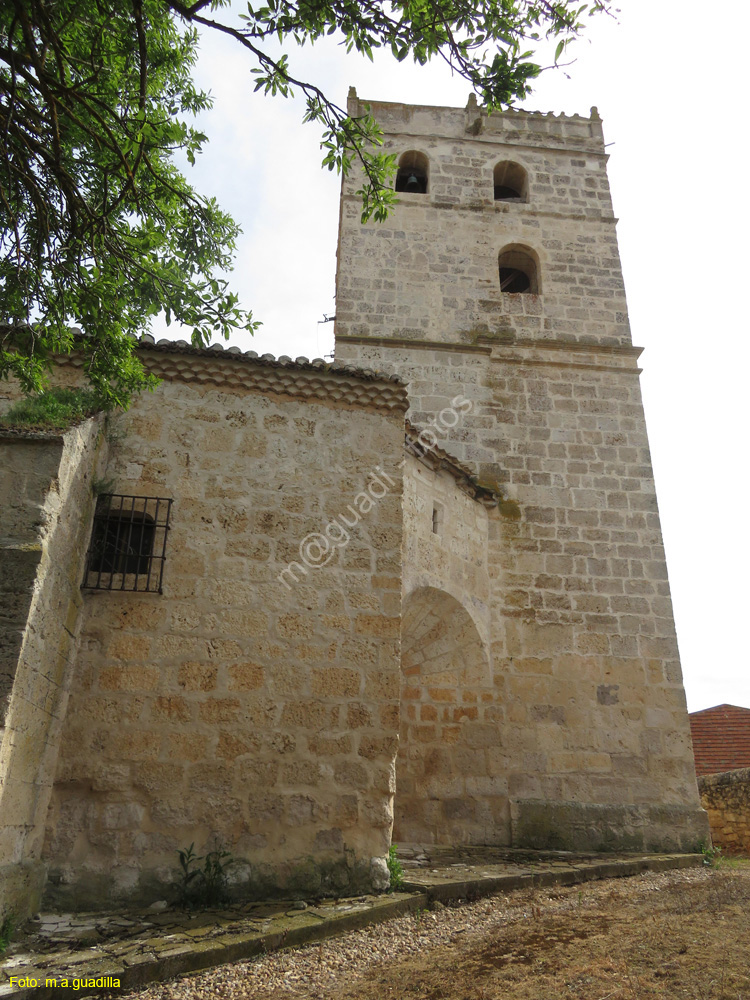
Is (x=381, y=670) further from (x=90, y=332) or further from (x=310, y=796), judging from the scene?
(x=90, y=332)

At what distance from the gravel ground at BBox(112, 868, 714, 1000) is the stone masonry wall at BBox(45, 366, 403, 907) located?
2.06 feet

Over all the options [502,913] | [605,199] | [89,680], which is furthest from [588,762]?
[605,199]

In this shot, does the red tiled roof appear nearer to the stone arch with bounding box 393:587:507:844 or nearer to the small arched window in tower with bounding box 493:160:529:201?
the stone arch with bounding box 393:587:507:844

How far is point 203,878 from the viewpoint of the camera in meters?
4.70

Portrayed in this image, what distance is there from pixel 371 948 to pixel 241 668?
2.09 meters

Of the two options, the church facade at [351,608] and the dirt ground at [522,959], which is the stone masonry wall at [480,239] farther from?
the dirt ground at [522,959]

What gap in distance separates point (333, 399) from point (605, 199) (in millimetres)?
8381

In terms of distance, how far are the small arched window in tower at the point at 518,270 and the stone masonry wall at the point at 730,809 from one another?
801 centimetres

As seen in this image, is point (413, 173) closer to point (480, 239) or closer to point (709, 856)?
point (480, 239)

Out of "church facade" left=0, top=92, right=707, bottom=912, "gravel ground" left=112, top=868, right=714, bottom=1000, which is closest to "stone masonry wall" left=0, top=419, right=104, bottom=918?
"church facade" left=0, top=92, right=707, bottom=912

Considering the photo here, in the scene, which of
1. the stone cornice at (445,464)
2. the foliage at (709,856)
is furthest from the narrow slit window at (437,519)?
the foliage at (709,856)

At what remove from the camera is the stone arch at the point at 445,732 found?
7.58 meters

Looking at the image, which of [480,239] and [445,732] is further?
[480,239]

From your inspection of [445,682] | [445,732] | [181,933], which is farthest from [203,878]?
[445,682]
